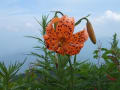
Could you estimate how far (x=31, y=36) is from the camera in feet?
6.18

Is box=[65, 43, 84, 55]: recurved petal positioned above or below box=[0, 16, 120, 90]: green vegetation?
above

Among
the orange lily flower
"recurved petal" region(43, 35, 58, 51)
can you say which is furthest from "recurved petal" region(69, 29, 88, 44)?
"recurved petal" region(43, 35, 58, 51)

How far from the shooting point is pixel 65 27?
160cm

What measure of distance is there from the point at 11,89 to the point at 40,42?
807mm

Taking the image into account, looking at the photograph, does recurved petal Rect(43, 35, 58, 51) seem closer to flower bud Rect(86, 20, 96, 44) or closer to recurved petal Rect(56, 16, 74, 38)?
recurved petal Rect(56, 16, 74, 38)

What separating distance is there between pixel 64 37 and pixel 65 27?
108 millimetres

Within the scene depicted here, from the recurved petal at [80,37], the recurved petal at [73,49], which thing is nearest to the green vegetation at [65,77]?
the recurved petal at [73,49]

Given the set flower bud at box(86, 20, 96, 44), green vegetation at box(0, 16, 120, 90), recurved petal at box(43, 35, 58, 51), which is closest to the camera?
green vegetation at box(0, 16, 120, 90)

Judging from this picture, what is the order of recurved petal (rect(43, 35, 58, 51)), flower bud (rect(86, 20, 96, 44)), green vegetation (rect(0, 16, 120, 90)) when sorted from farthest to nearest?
recurved petal (rect(43, 35, 58, 51)), flower bud (rect(86, 20, 96, 44)), green vegetation (rect(0, 16, 120, 90))

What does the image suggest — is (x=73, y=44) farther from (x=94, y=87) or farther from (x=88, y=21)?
(x=94, y=87)

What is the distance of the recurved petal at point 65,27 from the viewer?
155 cm

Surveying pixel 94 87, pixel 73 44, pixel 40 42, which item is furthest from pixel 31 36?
pixel 94 87

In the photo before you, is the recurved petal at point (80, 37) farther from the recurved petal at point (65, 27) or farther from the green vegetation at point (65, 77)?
the green vegetation at point (65, 77)

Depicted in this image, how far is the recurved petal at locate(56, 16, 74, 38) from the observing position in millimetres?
1555
